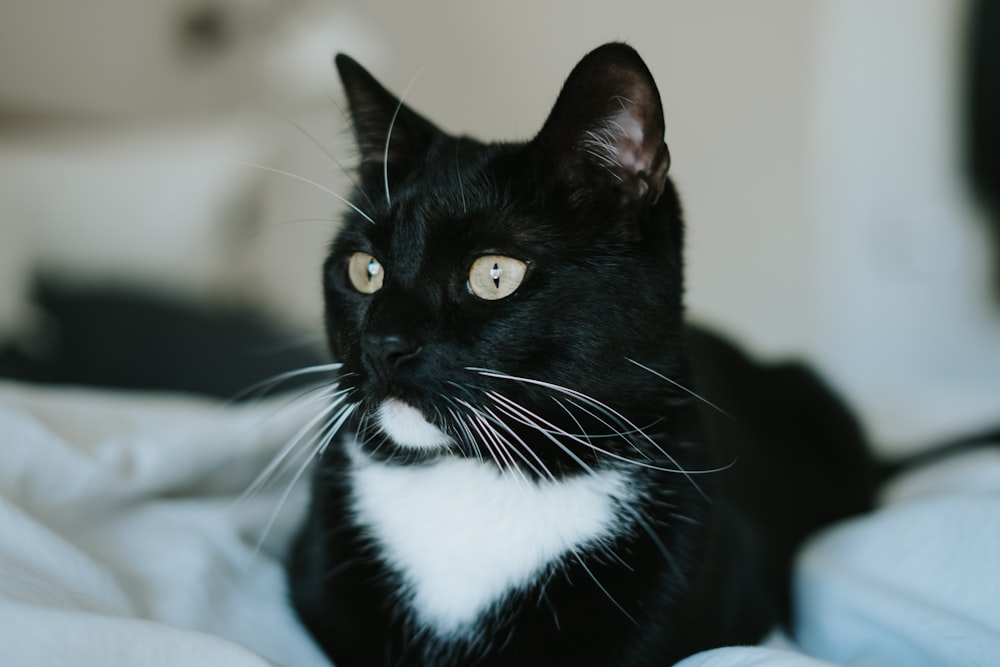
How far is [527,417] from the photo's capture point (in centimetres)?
70

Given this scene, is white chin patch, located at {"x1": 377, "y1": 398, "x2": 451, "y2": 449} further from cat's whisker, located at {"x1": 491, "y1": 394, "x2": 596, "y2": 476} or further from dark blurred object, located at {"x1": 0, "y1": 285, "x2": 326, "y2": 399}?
dark blurred object, located at {"x1": 0, "y1": 285, "x2": 326, "y2": 399}

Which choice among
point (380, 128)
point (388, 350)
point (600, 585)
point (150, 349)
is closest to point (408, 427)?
point (388, 350)

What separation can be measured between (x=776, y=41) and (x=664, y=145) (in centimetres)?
216

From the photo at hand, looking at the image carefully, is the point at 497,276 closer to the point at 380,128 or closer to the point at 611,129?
the point at 611,129

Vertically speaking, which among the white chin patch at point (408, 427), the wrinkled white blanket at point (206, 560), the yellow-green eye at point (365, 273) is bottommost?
the wrinkled white blanket at point (206, 560)

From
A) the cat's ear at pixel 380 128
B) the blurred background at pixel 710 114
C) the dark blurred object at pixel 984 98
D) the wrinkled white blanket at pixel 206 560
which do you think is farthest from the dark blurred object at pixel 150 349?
the dark blurred object at pixel 984 98

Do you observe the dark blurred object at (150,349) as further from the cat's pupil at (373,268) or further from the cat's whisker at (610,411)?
the cat's whisker at (610,411)

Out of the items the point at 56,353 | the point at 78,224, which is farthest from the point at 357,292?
the point at 78,224

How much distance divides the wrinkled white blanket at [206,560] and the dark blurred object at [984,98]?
5.86ft

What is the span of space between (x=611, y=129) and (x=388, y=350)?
0.26 m

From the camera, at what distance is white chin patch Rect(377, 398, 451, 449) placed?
2.28 feet

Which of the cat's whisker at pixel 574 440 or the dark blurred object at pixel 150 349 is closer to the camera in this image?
the cat's whisker at pixel 574 440

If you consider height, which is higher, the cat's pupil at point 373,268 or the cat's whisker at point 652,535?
the cat's pupil at point 373,268

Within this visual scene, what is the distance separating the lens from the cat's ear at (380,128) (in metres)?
0.83
